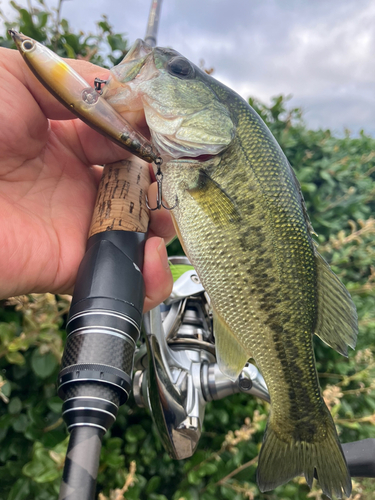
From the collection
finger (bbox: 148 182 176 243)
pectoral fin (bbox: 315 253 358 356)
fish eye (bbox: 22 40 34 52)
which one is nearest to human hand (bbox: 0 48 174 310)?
finger (bbox: 148 182 176 243)

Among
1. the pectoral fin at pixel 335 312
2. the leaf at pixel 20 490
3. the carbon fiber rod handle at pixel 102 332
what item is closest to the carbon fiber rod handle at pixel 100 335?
the carbon fiber rod handle at pixel 102 332

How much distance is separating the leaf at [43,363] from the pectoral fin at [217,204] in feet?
2.55

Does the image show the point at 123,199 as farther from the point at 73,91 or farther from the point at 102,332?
the point at 102,332

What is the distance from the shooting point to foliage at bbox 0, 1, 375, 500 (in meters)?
1.18

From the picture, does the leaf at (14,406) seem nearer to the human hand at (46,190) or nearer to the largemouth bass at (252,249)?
the human hand at (46,190)

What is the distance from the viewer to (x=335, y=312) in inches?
39.5

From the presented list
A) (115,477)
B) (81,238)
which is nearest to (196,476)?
(115,477)

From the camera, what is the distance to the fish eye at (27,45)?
699 millimetres

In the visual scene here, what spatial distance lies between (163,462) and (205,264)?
1169mm

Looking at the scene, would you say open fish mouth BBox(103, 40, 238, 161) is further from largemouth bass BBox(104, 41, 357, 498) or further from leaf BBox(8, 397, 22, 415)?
leaf BBox(8, 397, 22, 415)

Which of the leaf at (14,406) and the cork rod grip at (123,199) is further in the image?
the leaf at (14,406)

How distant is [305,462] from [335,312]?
0.45m

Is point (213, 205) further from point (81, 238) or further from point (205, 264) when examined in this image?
point (81, 238)

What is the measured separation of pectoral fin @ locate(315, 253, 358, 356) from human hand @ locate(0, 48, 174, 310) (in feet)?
1.52
